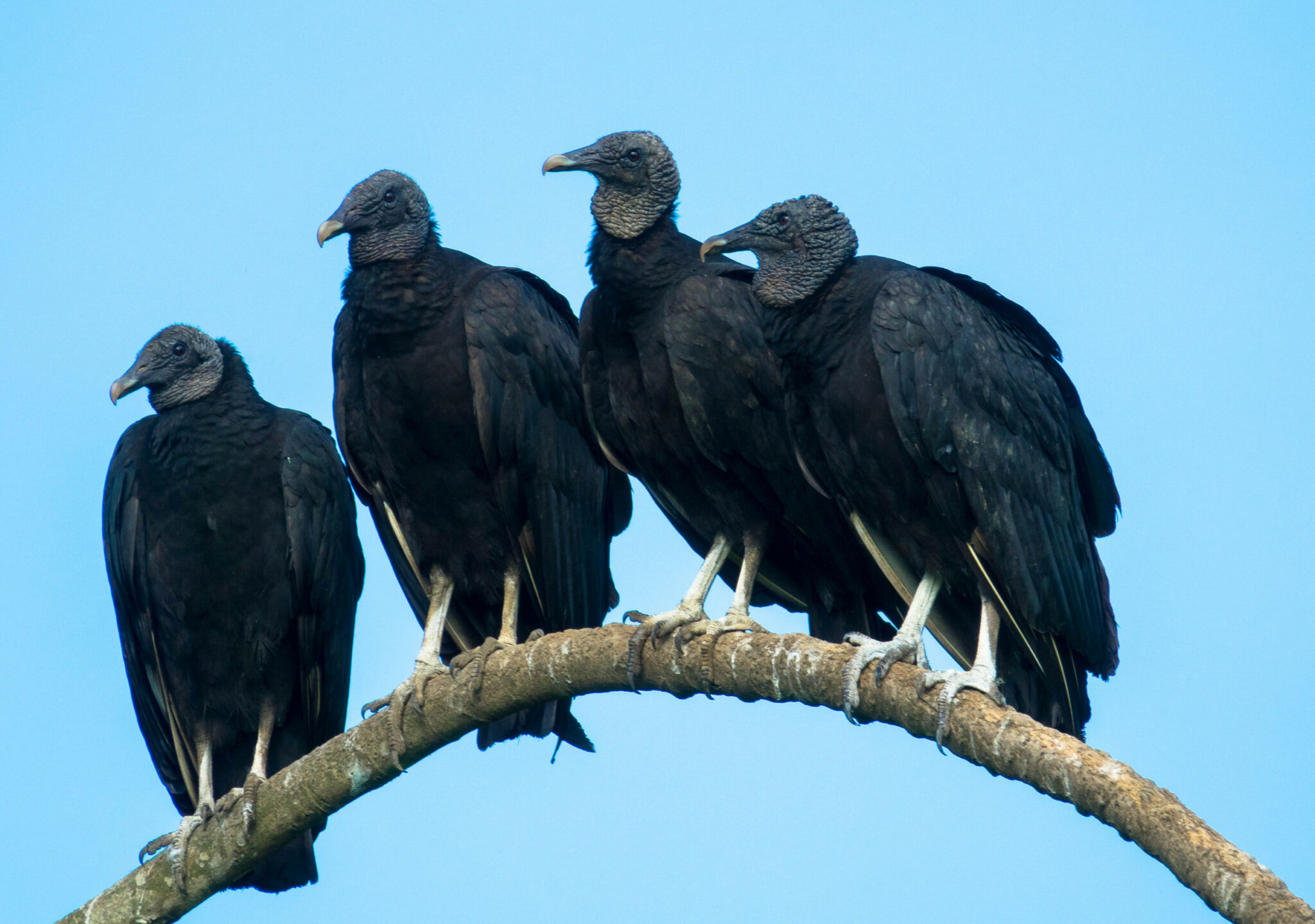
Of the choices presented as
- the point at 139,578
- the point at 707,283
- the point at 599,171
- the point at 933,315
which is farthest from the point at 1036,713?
the point at 139,578

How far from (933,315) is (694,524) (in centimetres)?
137

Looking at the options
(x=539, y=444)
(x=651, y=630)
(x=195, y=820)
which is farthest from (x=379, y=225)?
(x=195, y=820)

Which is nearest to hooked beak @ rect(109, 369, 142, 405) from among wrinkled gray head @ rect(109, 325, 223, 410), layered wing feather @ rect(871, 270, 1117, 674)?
wrinkled gray head @ rect(109, 325, 223, 410)

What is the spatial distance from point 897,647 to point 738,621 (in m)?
0.75

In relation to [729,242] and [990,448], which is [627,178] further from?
[990,448]

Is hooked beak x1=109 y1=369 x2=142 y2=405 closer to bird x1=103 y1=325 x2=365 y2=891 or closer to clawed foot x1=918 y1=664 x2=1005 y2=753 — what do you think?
bird x1=103 y1=325 x2=365 y2=891

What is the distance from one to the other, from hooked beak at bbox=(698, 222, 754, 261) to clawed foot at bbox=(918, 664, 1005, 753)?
1688 millimetres

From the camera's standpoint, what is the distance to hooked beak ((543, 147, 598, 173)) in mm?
6246

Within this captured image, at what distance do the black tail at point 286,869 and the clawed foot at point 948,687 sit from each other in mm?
2740

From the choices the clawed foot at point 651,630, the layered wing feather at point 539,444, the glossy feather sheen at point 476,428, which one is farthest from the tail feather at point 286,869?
the clawed foot at point 651,630

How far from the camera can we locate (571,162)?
6246 millimetres

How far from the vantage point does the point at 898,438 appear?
5.30 m

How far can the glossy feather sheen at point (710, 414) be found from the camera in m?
5.83

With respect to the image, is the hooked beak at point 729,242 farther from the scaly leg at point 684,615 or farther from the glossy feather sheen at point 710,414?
the scaly leg at point 684,615
